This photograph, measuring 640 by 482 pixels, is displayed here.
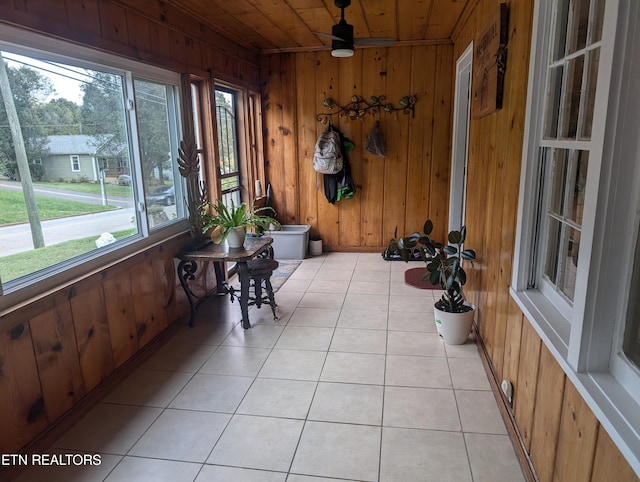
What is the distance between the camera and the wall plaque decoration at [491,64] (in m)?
2.30

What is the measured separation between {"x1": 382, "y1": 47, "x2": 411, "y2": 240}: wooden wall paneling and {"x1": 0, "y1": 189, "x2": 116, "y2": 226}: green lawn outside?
3359 millimetres

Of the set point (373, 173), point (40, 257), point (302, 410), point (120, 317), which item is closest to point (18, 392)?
point (40, 257)

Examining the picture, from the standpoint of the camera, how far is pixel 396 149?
16.4 ft

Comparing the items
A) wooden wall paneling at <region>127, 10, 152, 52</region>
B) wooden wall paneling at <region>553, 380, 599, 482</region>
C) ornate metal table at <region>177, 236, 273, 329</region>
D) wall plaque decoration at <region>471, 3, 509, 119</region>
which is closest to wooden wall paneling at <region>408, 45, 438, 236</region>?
wall plaque decoration at <region>471, 3, 509, 119</region>

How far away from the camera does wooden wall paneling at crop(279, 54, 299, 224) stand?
501cm

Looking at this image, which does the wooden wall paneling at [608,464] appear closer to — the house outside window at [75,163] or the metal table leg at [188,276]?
the house outside window at [75,163]

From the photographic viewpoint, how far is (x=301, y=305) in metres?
3.68

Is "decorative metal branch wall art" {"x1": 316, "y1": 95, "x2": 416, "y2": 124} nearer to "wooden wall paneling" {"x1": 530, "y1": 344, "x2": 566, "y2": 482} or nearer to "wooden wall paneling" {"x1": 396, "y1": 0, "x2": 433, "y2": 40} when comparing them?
"wooden wall paneling" {"x1": 396, "y1": 0, "x2": 433, "y2": 40}

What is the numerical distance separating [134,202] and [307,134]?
274cm

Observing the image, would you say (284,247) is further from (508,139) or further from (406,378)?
(508,139)

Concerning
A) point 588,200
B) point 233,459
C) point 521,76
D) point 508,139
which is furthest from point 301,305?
point 588,200

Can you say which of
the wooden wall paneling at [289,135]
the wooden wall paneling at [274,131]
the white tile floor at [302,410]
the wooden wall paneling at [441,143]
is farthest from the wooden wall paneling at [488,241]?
the wooden wall paneling at [274,131]

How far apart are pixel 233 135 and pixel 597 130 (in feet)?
13.2

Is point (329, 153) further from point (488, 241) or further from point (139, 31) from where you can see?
point (488, 241)
